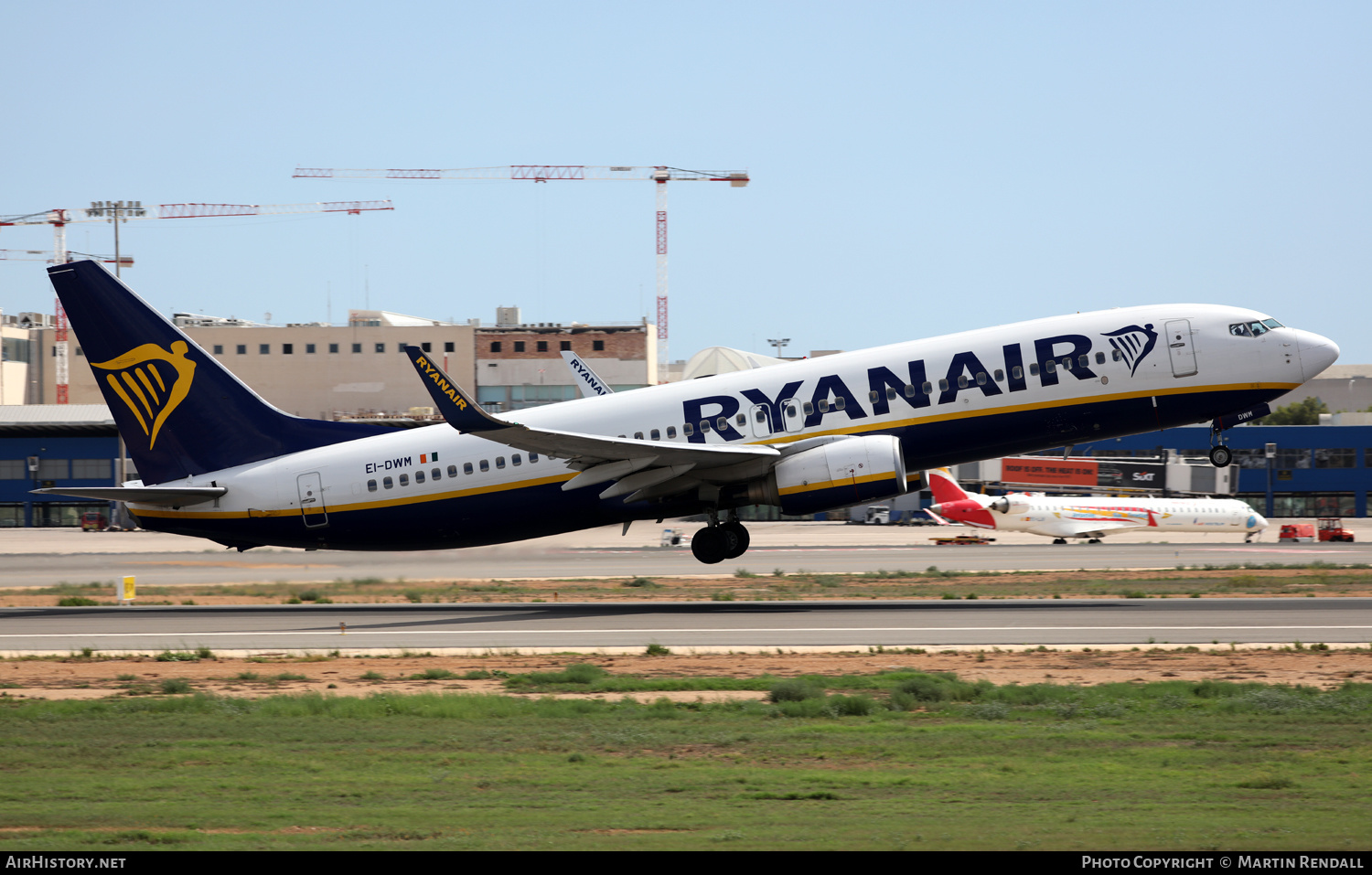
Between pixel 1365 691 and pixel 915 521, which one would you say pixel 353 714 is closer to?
pixel 1365 691

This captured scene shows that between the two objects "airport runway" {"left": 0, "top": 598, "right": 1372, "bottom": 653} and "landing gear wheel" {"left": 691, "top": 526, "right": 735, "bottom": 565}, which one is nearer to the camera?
"airport runway" {"left": 0, "top": 598, "right": 1372, "bottom": 653}

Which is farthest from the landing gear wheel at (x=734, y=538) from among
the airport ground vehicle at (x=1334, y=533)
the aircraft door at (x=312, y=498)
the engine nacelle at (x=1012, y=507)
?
the airport ground vehicle at (x=1334, y=533)

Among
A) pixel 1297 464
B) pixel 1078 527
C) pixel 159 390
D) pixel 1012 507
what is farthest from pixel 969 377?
pixel 1297 464

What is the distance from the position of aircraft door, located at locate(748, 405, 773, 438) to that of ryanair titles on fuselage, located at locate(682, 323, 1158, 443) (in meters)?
0.12

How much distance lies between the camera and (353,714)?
1833cm

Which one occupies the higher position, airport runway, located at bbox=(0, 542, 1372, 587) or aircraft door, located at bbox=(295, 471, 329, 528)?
aircraft door, located at bbox=(295, 471, 329, 528)

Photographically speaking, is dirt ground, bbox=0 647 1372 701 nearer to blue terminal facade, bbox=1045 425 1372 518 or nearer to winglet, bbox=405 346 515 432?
winglet, bbox=405 346 515 432

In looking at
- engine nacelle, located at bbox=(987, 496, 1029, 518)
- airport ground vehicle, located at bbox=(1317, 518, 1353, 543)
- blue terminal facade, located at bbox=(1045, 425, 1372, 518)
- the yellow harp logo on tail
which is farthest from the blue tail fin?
blue terminal facade, located at bbox=(1045, 425, 1372, 518)

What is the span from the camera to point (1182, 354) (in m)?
29.2

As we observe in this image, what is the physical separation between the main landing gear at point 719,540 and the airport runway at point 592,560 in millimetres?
5248

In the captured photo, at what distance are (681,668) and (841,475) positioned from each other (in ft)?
26.6

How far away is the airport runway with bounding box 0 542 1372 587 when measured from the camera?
34188 millimetres

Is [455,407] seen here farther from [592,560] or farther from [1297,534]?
[1297,534]

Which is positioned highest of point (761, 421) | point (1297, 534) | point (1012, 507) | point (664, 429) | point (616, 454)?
point (761, 421)
